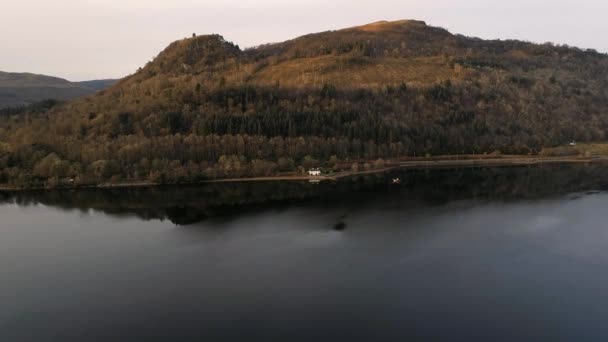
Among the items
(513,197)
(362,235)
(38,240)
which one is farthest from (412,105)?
(38,240)

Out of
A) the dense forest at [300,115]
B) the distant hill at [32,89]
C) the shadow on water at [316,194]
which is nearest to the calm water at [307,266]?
the shadow on water at [316,194]

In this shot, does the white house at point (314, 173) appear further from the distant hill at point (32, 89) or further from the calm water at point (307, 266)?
the distant hill at point (32, 89)

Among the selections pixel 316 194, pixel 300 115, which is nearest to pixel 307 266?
pixel 316 194

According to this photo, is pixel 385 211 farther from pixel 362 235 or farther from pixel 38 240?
pixel 38 240

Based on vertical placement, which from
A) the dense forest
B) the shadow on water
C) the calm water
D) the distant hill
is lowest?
the calm water

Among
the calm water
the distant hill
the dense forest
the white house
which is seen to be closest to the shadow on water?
the calm water

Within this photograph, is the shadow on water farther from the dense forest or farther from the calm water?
the dense forest
